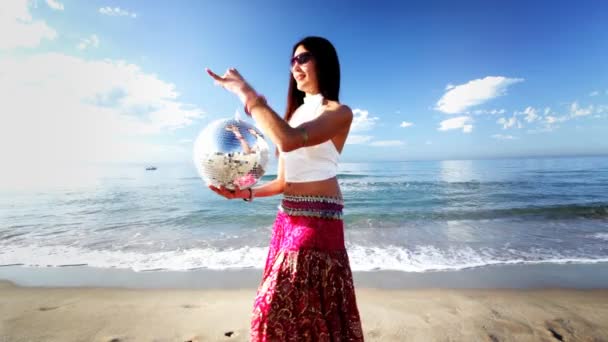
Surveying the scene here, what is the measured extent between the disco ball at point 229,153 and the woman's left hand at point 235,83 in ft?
0.74

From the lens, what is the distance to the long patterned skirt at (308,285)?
4.69 ft

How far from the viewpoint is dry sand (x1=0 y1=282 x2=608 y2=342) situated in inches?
145

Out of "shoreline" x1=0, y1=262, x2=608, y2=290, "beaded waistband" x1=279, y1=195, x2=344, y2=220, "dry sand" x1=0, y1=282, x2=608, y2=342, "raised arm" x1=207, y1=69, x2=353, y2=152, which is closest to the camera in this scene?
"raised arm" x1=207, y1=69, x2=353, y2=152

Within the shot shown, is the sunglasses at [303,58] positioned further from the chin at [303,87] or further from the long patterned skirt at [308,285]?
the long patterned skirt at [308,285]

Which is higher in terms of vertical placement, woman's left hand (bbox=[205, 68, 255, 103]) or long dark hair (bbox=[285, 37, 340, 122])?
long dark hair (bbox=[285, 37, 340, 122])

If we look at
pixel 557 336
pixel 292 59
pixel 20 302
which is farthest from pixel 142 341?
pixel 557 336

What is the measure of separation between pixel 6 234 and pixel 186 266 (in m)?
6.80

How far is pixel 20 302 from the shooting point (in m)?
4.67

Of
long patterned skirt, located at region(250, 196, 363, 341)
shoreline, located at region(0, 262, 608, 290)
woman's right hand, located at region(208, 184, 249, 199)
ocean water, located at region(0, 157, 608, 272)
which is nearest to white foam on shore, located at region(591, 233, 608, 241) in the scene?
ocean water, located at region(0, 157, 608, 272)

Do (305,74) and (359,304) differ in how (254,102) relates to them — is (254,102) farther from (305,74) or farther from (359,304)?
(359,304)

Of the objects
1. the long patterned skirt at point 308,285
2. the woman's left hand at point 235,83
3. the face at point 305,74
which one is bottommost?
the long patterned skirt at point 308,285

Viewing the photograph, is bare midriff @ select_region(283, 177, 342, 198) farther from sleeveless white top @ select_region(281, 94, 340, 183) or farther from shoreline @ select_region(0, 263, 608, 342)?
shoreline @ select_region(0, 263, 608, 342)

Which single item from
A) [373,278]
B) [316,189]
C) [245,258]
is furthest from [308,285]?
[245,258]

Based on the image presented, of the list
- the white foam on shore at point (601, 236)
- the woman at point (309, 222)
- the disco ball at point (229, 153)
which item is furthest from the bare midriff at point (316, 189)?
the white foam on shore at point (601, 236)
